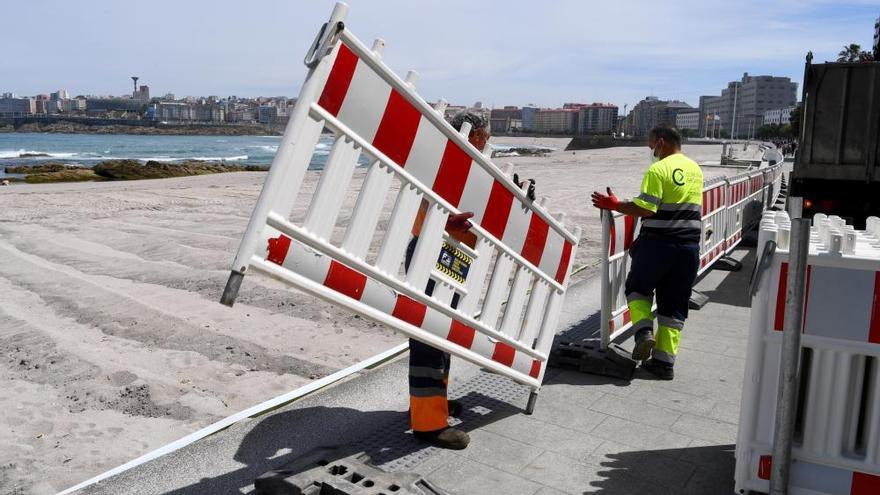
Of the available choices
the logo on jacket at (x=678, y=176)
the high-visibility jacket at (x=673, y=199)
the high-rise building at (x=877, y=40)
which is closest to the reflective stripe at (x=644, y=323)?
the high-visibility jacket at (x=673, y=199)

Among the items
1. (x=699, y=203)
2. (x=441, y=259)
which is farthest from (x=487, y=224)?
(x=699, y=203)

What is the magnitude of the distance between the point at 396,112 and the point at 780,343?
1.85m

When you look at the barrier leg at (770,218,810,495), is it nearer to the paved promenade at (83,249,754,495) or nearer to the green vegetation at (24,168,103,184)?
the paved promenade at (83,249,754,495)

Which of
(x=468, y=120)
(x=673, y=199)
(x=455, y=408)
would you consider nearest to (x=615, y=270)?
(x=673, y=199)

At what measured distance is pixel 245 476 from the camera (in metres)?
3.31

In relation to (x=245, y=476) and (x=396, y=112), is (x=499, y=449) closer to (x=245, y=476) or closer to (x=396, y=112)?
(x=245, y=476)

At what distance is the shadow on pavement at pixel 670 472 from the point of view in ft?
10.8

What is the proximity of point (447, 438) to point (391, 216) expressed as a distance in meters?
1.32

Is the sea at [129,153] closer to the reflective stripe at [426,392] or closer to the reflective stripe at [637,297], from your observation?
the reflective stripe at [637,297]

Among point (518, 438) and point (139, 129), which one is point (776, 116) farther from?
point (518, 438)

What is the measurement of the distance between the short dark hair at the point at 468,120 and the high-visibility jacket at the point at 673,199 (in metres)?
1.61

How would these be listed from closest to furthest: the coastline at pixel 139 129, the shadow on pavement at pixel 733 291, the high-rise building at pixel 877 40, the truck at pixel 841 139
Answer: the shadow on pavement at pixel 733 291 < the truck at pixel 841 139 < the high-rise building at pixel 877 40 < the coastline at pixel 139 129

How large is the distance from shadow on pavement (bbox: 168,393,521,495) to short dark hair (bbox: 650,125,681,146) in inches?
91.1

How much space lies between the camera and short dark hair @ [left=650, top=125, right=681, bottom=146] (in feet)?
16.6
